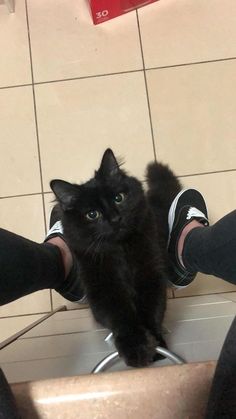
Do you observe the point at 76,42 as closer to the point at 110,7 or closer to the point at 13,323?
the point at 110,7

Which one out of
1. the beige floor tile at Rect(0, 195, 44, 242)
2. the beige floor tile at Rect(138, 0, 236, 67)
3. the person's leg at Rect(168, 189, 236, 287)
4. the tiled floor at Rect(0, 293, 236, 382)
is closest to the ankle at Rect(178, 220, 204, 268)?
the person's leg at Rect(168, 189, 236, 287)

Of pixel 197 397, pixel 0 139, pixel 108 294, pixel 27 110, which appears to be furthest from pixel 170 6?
pixel 197 397

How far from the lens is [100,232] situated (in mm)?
1023

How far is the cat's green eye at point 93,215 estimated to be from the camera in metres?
1.02

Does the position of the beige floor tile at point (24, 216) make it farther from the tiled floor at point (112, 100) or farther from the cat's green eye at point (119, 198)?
the cat's green eye at point (119, 198)

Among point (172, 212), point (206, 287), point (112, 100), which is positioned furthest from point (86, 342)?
point (112, 100)

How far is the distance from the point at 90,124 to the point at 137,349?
1110 mm

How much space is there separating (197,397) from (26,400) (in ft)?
0.84

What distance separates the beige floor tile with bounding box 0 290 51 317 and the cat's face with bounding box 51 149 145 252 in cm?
67

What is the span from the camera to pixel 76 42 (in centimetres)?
184

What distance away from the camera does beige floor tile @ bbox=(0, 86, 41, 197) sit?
1.73m

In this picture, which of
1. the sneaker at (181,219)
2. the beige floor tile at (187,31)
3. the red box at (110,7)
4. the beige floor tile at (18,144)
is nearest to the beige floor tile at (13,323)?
the beige floor tile at (18,144)

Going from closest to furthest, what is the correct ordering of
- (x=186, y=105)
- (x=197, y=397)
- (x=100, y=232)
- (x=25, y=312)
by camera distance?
(x=197, y=397) → (x=100, y=232) → (x=25, y=312) → (x=186, y=105)

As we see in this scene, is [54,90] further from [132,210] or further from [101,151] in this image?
[132,210]
